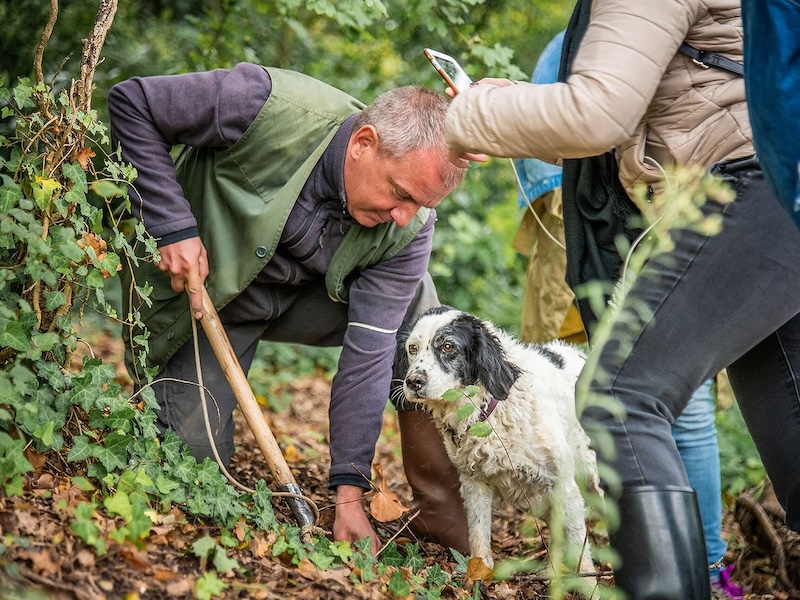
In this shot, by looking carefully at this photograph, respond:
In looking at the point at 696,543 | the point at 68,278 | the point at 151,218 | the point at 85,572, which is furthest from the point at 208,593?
the point at 151,218

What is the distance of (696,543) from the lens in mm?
2041

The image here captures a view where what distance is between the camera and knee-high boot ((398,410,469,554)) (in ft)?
11.9

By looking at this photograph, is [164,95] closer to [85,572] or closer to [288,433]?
[85,572]

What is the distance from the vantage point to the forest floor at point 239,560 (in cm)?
198

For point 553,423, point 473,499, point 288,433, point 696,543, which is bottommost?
point 288,433

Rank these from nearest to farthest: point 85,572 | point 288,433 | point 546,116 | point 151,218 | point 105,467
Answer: point 546,116 < point 85,572 < point 105,467 < point 151,218 < point 288,433

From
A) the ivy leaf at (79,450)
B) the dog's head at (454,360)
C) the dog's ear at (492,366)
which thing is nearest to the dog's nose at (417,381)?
the dog's head at (454,360)

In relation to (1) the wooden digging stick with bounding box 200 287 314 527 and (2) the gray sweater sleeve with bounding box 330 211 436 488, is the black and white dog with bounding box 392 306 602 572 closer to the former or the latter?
(2) the gray sweater sleeve with bounding box 330 211 436 488

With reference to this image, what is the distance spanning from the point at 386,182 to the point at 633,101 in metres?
1.49

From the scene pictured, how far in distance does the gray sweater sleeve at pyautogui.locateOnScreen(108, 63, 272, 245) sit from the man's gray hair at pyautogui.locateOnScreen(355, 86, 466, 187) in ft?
1.70

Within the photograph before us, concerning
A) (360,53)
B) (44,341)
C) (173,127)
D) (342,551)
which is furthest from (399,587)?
(360,53)

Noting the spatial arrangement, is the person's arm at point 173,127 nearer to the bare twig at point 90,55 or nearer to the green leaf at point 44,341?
the bare twig at point 90,55

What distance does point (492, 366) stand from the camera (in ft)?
11.3

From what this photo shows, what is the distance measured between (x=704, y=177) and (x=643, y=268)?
0.89 ft
